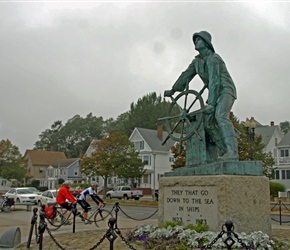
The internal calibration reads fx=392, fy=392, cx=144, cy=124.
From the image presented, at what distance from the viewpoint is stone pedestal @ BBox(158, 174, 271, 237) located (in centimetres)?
771

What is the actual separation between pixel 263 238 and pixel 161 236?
77.0 inches

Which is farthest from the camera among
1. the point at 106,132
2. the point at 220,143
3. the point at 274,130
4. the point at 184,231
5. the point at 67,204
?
the point at 106,132

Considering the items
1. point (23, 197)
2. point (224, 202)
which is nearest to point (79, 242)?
point (224, 202)

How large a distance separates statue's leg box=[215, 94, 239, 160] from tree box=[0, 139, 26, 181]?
51.6 meters

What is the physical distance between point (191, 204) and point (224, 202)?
88 cm

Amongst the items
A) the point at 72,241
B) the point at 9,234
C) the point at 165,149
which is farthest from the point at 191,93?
the point at 165,149

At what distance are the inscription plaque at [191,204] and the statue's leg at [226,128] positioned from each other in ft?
2.91

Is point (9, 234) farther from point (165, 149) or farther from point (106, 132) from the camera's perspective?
point (106, 132)

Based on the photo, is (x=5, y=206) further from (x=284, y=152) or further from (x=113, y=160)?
(x=284, y=152)

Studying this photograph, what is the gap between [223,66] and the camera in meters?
9.01

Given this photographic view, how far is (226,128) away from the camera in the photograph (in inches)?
335

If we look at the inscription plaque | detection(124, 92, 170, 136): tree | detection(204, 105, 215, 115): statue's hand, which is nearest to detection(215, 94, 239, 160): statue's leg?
detection(204, 105, 215, 115): statue's hand

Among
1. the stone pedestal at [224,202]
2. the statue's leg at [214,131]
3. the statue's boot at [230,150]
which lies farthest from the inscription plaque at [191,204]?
the statue's leg at [214,131]

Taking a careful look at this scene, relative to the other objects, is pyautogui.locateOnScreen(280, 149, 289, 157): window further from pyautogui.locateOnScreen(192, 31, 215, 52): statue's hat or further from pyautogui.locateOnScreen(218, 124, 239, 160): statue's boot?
pyautogui.locateOnScreen(218, 124, 239, 160): statue's boot
